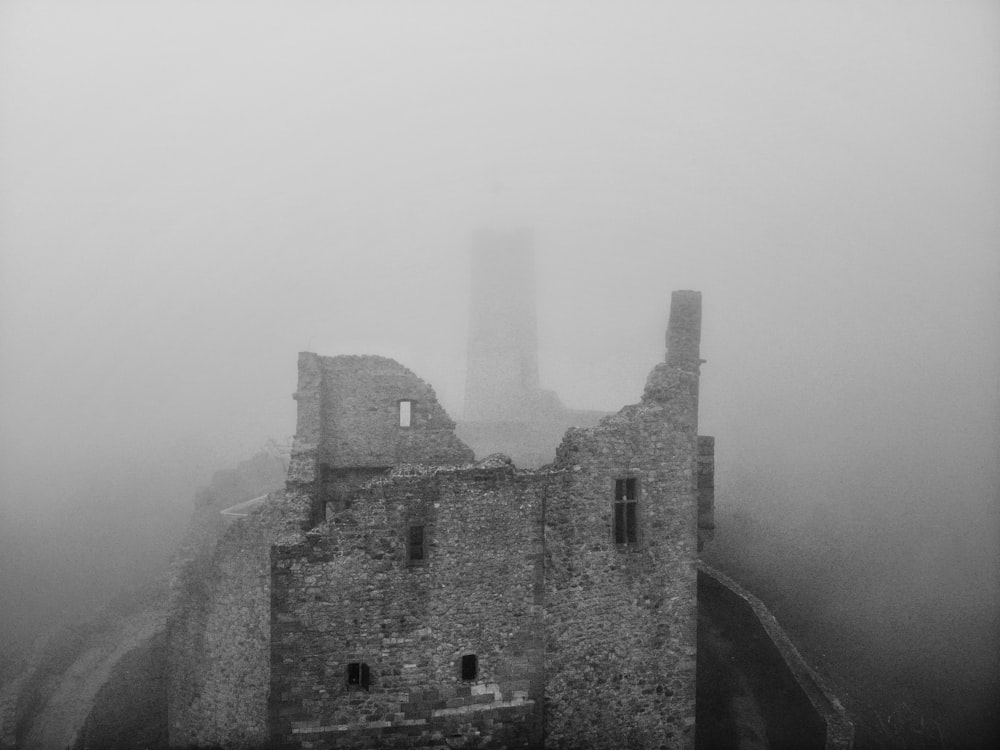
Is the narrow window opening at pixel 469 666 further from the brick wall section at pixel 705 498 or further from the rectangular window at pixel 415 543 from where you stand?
the brick wall section at pixel 705 498

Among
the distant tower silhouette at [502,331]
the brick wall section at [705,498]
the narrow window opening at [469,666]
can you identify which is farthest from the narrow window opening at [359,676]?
the distant tower silhouette at [502,331]

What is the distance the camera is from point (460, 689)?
39.8 feet

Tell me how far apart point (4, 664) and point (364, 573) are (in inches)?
634

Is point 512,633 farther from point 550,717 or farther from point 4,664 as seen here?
point 4,664

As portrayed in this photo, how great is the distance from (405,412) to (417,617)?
5.29 meters

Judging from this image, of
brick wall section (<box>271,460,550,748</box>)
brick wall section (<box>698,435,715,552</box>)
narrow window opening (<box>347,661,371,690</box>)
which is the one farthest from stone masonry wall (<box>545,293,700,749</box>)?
narrow window opening (<box>347,661,371,690</box>)

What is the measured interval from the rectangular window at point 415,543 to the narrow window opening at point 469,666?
2.16 m

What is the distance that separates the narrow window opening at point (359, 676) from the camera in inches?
466

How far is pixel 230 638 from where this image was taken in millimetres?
14289

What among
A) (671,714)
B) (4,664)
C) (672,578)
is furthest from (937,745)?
(4,664)

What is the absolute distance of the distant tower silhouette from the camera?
134 feet

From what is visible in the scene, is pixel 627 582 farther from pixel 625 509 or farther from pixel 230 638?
pixel 230 638

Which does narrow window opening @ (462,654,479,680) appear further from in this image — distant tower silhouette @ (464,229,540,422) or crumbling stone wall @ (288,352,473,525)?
distant tower silhouette @ (464,229,540,422)

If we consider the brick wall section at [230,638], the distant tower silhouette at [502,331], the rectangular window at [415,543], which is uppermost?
the distant tower silhouette at [502,331]
